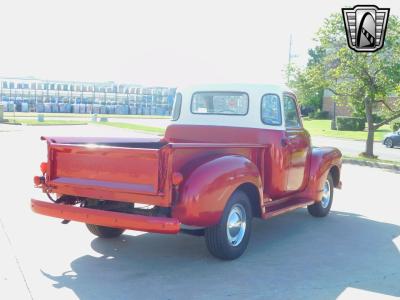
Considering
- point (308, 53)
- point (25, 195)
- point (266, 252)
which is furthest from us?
point (308, 53)

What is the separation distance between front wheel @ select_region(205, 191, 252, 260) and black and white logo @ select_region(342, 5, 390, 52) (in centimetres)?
1205

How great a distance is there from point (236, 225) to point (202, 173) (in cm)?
92

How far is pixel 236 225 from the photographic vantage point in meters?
5.69

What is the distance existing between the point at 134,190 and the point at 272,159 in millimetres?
2200

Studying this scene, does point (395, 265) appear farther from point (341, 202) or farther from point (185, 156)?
point (341, 202)

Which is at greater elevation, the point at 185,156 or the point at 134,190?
the point at 185,156

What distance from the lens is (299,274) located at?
16.9 feet

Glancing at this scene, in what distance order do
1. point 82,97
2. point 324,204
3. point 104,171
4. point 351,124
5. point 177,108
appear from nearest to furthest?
1. point 104,171
2. point 177,108
3. point 324,204
4. point 351,124
5. point 82,97

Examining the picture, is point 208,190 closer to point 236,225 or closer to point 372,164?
point 236,225

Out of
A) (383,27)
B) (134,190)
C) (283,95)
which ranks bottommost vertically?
(134,190)

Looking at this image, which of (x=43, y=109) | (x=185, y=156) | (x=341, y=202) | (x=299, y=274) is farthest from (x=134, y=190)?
(x=43, y=109)

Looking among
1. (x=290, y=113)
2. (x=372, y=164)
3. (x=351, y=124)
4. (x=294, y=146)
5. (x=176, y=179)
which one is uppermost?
(x=290, y=113)

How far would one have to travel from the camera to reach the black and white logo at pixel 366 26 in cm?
1622

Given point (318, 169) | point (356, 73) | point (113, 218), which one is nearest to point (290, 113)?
point (318, 169)
